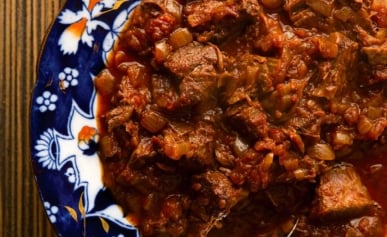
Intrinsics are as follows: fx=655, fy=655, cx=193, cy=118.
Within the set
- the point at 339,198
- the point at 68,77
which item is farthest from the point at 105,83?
the point at 339,198

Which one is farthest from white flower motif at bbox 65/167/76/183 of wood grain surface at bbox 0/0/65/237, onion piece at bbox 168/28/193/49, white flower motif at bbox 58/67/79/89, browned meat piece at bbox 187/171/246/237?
onion piece at bbox 168/28/193/49

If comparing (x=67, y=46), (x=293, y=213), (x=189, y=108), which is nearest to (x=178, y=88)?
(x=189, y=108)

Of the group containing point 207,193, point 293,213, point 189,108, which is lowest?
point 293,213

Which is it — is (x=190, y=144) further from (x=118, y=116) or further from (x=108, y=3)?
(x=108, y=3)

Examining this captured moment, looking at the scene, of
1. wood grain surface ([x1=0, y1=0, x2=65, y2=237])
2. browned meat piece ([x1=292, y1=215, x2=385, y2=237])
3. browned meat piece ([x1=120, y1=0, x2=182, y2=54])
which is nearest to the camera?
browned meat piece ([x1=120, y1=0, x2=182, y2=54])

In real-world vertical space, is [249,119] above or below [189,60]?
below

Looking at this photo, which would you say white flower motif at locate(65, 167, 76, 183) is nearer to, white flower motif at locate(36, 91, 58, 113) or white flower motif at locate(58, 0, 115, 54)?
white flower motif at locate(36, 91, 58, 113)

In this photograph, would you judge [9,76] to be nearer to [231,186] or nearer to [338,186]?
[231,186]
